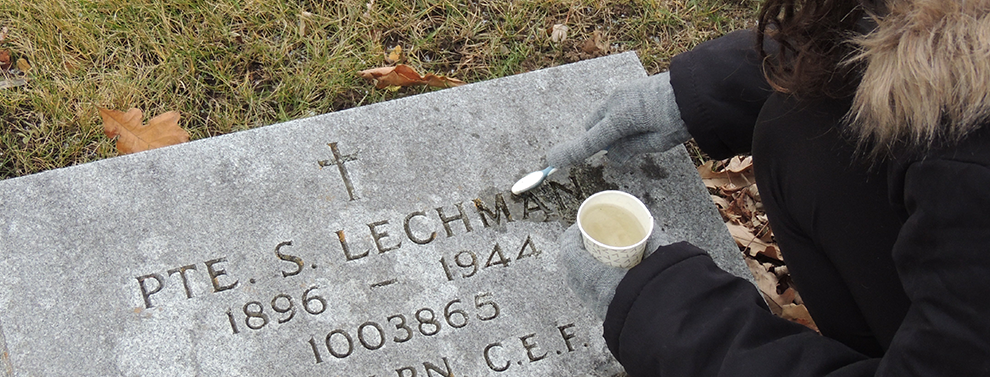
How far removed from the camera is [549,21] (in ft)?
9.01

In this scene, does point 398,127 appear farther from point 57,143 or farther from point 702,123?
point 57,143

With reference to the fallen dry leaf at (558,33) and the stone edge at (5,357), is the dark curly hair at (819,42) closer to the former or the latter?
the fallen dry leaf at (558,33)

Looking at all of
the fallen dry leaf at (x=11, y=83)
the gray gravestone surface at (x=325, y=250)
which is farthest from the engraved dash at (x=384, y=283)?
the fallen dry leaf at (x=11, y=83)

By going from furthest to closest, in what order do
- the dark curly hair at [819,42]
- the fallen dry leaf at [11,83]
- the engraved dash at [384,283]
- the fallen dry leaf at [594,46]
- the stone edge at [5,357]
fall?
the fallen dry leaf at [594,46]
the fallen dry leaf at [11,83]
the engraved dash at [384,283]
the stone edge at [5,357]
the dark curly hair at [819,42]

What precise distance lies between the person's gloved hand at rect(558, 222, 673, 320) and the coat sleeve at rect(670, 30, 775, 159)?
0.34 m

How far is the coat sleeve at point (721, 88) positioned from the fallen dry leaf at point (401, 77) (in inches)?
38.1

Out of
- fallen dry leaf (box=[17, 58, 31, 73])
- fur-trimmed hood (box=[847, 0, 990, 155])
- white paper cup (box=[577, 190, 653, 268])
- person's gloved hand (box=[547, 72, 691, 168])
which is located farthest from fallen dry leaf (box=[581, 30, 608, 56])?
fallen dry leaf (box=[17, 58, 31, 73])

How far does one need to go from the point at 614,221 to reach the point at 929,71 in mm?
745

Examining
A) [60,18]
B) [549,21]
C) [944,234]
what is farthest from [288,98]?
[944,234]

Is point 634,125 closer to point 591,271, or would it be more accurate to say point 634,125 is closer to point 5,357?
point 591,271

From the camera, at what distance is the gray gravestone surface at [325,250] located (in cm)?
166

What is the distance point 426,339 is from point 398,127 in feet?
2.00

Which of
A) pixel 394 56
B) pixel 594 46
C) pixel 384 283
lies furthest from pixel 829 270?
pixel 394 56

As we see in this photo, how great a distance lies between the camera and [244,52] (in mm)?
2492
